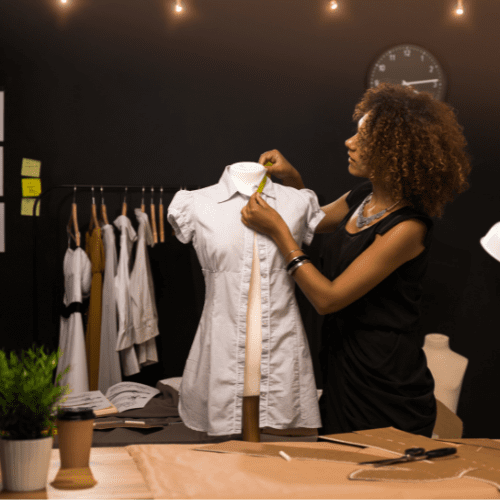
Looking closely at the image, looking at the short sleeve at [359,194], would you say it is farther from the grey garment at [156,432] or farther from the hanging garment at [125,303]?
the hanging garment at [125,303]

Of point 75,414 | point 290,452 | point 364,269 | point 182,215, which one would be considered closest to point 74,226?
point 182,215

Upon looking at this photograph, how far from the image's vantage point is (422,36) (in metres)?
3.74

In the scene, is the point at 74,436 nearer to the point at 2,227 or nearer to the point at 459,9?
the point at 2,227

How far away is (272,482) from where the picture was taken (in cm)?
98

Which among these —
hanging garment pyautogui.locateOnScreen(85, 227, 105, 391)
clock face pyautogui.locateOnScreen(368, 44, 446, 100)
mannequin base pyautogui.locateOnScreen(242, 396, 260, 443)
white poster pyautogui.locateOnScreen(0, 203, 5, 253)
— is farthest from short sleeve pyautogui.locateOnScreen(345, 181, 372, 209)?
white poster pyautogui.locateOnScreen(0, 203, 5, 253)

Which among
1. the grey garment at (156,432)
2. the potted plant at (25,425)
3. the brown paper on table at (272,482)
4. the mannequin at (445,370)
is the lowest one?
the grey garment at (156,432)

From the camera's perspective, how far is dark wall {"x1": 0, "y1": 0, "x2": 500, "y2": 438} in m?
3.59

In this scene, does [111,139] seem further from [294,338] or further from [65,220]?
[294,338]

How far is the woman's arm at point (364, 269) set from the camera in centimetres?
174

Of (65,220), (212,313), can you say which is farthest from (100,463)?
(65,220)

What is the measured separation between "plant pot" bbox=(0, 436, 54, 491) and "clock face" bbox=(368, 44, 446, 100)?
10.7ft

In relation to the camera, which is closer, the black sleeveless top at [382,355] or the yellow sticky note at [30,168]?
the black sleeveless top at [382,355]

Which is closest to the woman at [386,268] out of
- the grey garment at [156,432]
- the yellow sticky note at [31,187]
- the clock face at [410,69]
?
the grey garment at [156,432]

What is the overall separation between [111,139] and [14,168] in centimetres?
62
